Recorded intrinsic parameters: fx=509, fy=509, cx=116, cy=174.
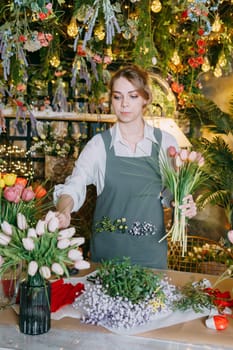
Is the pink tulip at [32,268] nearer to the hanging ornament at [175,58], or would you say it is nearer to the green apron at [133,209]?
the green apron at [133,209]

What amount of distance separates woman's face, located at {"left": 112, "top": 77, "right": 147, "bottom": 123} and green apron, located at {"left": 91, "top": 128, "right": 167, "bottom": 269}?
0.59ft

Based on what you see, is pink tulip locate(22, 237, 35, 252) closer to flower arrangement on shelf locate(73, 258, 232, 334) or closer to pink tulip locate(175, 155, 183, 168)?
flower arrangement on shelf locate(73, 258, 232, 334)

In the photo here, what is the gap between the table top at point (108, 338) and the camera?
5.49 ft

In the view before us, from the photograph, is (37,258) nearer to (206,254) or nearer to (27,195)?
(27,195)

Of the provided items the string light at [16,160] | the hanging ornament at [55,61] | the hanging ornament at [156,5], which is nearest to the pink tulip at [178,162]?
the hanging ornament at [156,5]

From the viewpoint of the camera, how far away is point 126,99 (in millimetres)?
2684

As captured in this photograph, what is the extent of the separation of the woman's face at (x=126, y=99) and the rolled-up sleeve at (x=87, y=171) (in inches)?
8.4

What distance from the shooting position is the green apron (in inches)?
109

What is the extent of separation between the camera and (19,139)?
5.55 metres

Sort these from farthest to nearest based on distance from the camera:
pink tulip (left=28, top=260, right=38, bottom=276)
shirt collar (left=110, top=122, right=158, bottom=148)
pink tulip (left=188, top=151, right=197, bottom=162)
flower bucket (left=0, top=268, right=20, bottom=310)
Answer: shirt collar (left=110, top=122, right=158, bottom=148), pink tulip (left=188, top=151, right=197, bottom=162), flower bucket (left=0, top=268, right=20, bottom=310), pink tulip (left=28, top=260, right=38, bottom=276)

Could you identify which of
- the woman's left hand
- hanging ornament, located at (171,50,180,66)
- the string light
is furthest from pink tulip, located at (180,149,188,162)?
the string light

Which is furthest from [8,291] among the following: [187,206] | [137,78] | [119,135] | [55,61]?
[55,61]

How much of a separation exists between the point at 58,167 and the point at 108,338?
3595mm

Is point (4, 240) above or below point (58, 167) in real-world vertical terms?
below
